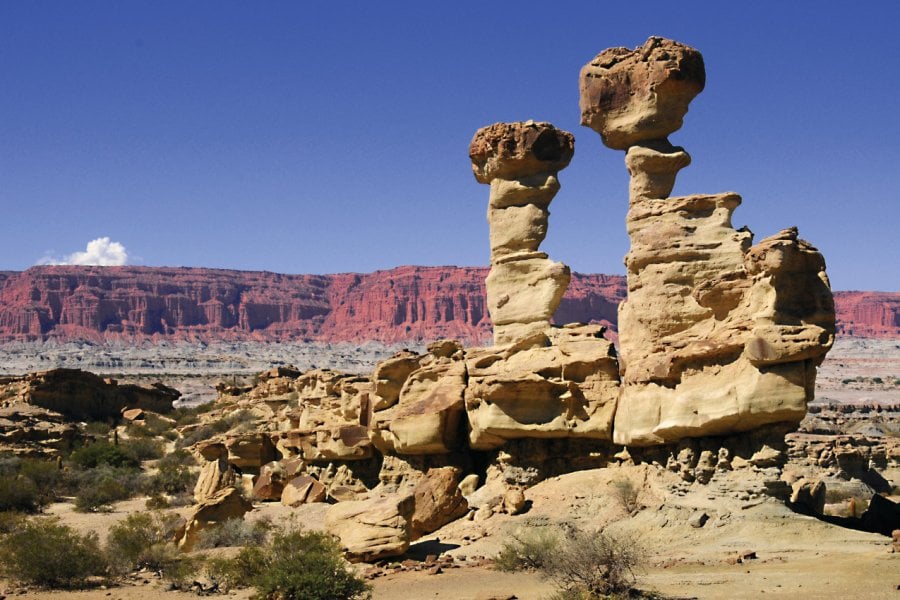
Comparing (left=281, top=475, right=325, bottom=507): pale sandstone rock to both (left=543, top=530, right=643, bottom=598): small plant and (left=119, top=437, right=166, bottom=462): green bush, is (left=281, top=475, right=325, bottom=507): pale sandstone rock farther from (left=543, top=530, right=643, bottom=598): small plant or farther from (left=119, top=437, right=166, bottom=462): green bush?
(left=119, top=437, right=166, bottom=462): green bush

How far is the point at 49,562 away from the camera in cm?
1421

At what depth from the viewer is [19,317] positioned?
17262cm

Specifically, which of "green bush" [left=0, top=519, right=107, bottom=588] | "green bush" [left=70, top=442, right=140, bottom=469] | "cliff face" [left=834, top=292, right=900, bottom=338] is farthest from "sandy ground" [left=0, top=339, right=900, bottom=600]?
"cliff face" [left=834, top=292, right=900, bottom=338]

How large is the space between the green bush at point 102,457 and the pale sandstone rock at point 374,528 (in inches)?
660

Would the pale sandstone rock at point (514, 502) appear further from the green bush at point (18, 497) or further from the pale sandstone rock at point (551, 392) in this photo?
the green bush at point (18, 497)

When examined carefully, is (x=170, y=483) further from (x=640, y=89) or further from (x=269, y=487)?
(x=640, y=89)

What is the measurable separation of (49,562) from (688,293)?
10510 millimetres

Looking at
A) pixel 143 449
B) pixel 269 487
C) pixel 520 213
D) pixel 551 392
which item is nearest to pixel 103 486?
pixel 269 487

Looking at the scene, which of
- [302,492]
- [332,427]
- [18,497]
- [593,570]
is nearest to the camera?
[593,570]

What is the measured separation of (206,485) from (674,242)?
484 inches

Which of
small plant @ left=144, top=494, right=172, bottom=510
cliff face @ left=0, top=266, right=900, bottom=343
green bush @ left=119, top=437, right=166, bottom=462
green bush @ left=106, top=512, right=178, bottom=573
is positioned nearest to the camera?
green bush @ left=106, top=512, right=178, bottom=573

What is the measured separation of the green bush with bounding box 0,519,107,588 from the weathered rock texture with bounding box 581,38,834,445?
8.37 m

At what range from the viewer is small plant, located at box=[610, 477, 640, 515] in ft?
52.3

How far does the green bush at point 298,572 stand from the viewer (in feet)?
39.8
